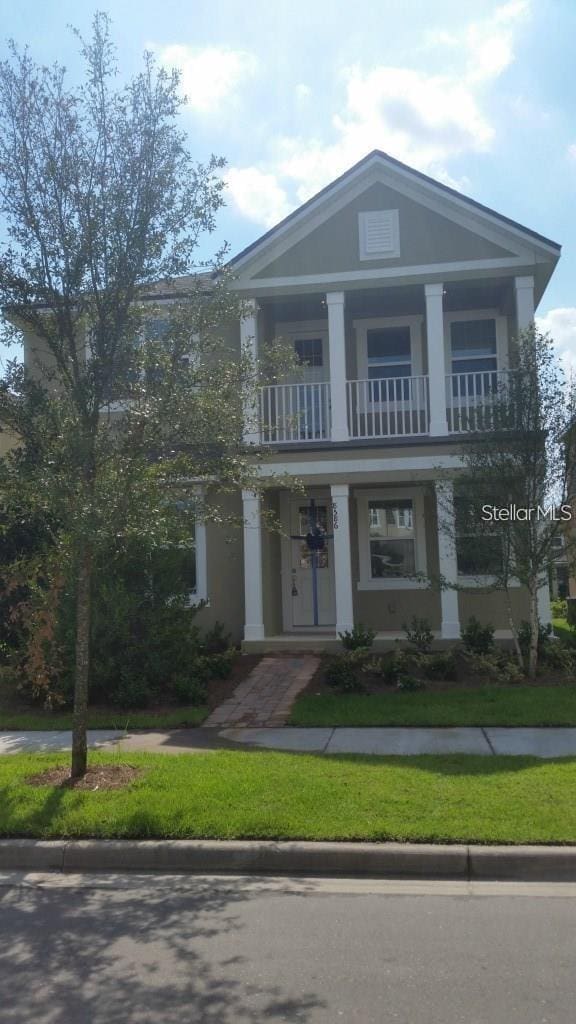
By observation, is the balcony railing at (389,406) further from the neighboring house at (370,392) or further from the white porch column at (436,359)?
the white porch column at (436,359)

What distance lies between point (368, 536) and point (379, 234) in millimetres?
5084

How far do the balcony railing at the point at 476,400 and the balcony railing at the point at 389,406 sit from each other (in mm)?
503

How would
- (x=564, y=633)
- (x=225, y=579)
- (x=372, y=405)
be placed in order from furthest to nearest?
(x=564, y=633), (x=225, y=579), (x=372, y=405)

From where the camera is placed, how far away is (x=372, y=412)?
43.9 feet

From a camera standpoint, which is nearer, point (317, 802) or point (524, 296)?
point (317, 802)

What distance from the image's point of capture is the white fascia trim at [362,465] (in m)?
12.8

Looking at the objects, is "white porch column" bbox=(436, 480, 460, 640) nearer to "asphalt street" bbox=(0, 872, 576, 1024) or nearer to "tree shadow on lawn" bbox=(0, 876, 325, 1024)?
"asphalt street" bbox=(0, 872, 576, 1024)

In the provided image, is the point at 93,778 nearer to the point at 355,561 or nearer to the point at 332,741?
the point at 332,741

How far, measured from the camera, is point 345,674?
10.5 meters

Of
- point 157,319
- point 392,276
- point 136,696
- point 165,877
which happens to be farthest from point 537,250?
point 165,877

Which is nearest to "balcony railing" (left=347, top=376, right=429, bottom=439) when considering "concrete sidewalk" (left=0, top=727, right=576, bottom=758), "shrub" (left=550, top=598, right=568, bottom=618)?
"concrete sidewalk" (left=0, top=727, right=576, bottom=758)

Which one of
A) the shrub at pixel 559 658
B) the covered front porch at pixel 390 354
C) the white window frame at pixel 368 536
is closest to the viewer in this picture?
the shrub at pixel 559 658

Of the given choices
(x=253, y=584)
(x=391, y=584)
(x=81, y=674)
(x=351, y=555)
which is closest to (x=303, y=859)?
(x=81, y=674)

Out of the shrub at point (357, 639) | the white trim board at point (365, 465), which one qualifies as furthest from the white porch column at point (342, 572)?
the white trim board at point (365, 465)
